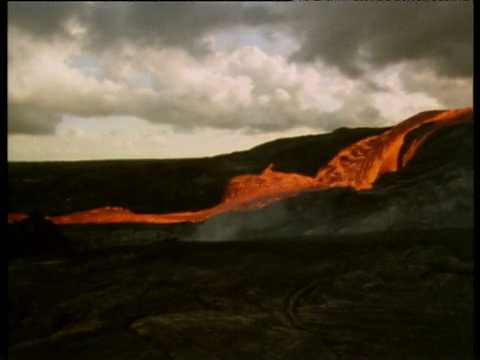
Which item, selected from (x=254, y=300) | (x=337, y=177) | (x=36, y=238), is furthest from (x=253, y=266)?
(x=36, y=238)

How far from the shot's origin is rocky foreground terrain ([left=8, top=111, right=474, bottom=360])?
12.3 ft

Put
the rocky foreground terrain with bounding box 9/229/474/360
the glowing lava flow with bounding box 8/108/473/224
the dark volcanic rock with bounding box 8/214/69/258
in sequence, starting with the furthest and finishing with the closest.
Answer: the glowing lava flow with bounding box 8/108/473/224, the dark volcanic rock with bounding box 8/214/69/258, the rocky foreground terrain with bounding box 9/229/474/360

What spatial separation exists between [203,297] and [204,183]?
173 cm

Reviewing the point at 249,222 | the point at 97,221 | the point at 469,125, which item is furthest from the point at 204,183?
the point at 469,125

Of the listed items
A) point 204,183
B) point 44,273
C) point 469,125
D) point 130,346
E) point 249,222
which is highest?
point 469,125

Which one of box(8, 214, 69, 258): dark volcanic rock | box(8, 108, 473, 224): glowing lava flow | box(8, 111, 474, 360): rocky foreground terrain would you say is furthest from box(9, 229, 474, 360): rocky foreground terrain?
box(8, 108, 473, 224): glowing lava flow

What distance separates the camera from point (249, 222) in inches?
217

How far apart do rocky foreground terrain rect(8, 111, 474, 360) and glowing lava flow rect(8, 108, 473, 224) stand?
87 mm

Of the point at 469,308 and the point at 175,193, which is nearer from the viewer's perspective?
the point at 469,308

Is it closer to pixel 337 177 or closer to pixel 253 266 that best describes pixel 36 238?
pixel 253 266

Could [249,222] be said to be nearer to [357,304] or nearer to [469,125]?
[357,304]

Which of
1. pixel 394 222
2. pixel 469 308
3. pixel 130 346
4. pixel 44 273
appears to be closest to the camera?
pixel 130 346

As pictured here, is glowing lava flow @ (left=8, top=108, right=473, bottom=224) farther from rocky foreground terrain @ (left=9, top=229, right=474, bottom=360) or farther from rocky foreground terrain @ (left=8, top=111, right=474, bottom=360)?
rocky foreground terrain @ (left=9, top=229, right=474, bottom=360)

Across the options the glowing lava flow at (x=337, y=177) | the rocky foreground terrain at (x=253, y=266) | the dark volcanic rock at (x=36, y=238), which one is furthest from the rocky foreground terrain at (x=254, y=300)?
the glowing lava flow at (x=337, y=177)
